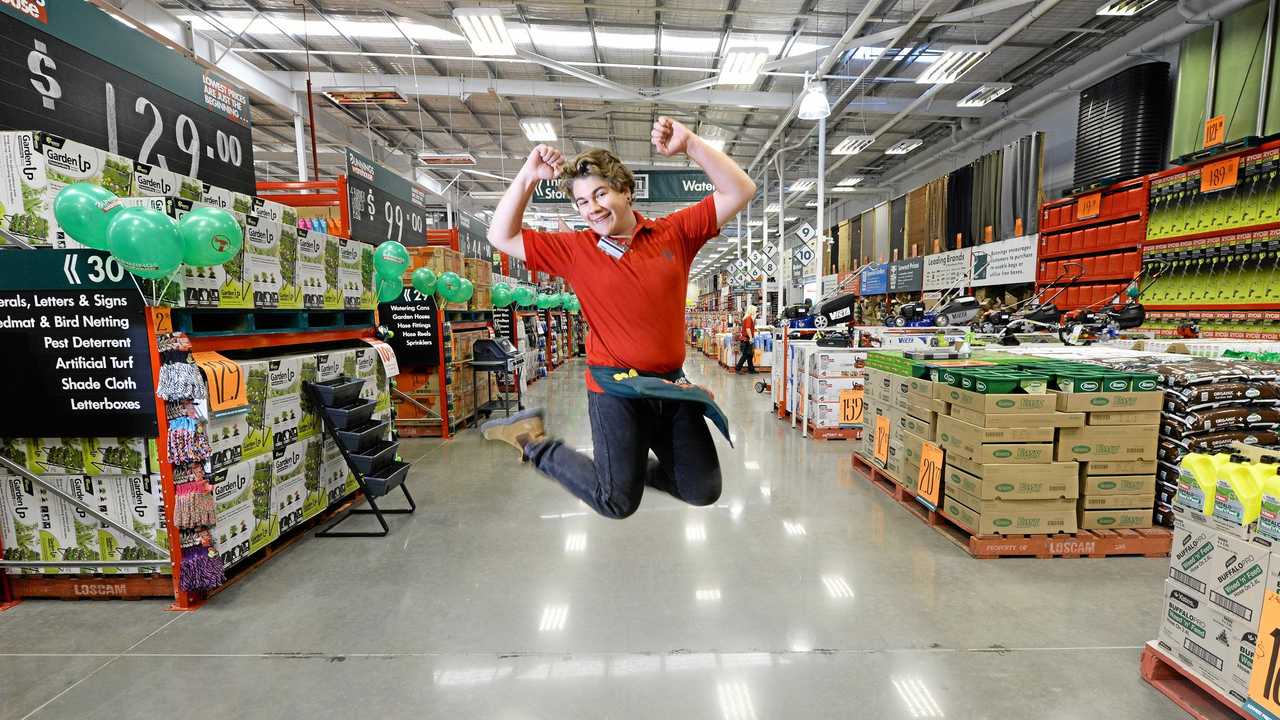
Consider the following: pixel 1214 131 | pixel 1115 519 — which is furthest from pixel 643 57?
pixel 1115 519

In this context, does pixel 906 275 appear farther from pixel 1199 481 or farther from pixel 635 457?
pixel 635 457

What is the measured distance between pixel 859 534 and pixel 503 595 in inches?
101

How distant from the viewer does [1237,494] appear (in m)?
2.01

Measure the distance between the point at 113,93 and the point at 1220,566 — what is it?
19.9 feet

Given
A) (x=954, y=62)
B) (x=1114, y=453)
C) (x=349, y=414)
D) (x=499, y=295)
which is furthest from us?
(x=499, y=295)

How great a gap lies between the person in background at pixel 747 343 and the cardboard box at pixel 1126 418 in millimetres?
9643

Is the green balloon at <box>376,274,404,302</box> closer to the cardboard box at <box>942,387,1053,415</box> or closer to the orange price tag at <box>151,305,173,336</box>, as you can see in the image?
the orange price tag at <box>151,305,173,336</box>

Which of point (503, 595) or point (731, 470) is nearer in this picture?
point (503, 595)

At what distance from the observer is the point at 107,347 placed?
285 cm

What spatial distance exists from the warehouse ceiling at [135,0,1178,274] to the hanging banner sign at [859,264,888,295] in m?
3.62

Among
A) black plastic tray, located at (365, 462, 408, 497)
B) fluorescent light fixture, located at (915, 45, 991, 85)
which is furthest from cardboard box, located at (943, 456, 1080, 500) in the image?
fluorescent light fixture, located at (915, 45, 991, 85)

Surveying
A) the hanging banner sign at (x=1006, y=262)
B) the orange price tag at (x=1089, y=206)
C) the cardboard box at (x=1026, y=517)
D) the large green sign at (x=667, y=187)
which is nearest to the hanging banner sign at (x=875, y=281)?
the hanging banner sign at (x=1006, y=262)

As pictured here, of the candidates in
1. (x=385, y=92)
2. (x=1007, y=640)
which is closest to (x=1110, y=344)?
(x=1007, y=640)

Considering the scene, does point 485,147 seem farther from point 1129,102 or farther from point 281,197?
point 1129,102
